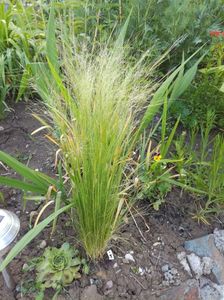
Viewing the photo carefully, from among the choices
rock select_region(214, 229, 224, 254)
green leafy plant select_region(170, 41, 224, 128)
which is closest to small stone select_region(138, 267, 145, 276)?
rock select_region(214, 229, 224, 254)

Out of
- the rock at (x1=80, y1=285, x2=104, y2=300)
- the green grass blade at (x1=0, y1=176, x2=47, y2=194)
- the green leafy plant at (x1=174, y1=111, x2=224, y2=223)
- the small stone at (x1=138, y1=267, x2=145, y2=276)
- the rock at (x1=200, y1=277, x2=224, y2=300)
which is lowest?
the rock at (x1=200, y1=277, x2=224, y2=300)

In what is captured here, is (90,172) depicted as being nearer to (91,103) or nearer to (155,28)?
(91,103)

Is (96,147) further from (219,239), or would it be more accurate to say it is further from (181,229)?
(219,239)

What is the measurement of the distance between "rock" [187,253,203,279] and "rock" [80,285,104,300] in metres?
0.42

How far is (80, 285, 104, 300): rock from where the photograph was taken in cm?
123

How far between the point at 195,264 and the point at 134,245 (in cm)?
28

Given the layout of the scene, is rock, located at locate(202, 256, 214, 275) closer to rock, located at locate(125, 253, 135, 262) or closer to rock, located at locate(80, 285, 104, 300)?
rock, located at locate(125, 253, 135, 262)

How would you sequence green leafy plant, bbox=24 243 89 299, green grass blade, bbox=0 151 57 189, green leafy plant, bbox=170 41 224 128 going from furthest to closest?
green leafy plant, bbox=170 41 224 128
green leafy plant, bbox=24 243 89 299
green grass blade, bbox=0 151 57 189

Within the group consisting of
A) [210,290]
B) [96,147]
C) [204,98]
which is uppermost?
[96,147]

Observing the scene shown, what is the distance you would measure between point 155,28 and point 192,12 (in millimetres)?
266

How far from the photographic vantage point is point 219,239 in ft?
4.99

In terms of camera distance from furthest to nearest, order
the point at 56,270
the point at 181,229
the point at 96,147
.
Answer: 1. the point at 181,229
2. the point at 56,270
3. the point at 96,147

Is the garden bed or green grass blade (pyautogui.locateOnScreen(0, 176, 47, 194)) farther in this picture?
the garden bed

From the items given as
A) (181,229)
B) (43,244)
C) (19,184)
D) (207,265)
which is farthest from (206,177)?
(19,184)
